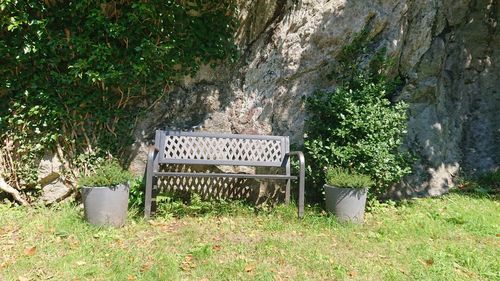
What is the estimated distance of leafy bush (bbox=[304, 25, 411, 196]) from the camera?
4.19 meters

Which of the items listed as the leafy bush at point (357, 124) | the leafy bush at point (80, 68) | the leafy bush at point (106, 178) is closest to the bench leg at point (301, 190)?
the leafy bush at point (357, 124)

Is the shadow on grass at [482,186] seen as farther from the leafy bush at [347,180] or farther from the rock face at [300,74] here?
the leafy bush at [347,180]

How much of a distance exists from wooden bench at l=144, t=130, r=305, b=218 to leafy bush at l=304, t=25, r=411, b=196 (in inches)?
16.8

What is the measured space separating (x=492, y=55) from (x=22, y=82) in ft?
24.0

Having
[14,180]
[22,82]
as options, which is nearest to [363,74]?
[22,82]

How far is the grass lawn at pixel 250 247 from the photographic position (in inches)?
103

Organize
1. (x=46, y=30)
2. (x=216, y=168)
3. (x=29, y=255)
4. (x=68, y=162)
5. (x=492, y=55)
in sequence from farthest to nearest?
(x=492, y=55), (x=216, y=168), (x=68, y=162), (x=46, y=30), (x=29, y=255)

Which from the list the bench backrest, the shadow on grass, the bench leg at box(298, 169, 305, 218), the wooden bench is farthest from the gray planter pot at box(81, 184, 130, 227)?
the shadow on grass

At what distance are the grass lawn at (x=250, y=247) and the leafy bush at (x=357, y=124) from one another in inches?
23.9

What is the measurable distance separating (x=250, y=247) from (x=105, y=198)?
4.92 ft

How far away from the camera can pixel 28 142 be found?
3.91 m

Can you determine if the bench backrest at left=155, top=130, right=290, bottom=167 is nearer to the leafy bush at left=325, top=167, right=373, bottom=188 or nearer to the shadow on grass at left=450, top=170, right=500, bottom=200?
the leafy bush at left=325, top=167, right=373, bottom=188

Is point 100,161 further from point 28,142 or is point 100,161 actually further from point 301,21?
point 301,21

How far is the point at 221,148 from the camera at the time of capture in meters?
4.21
